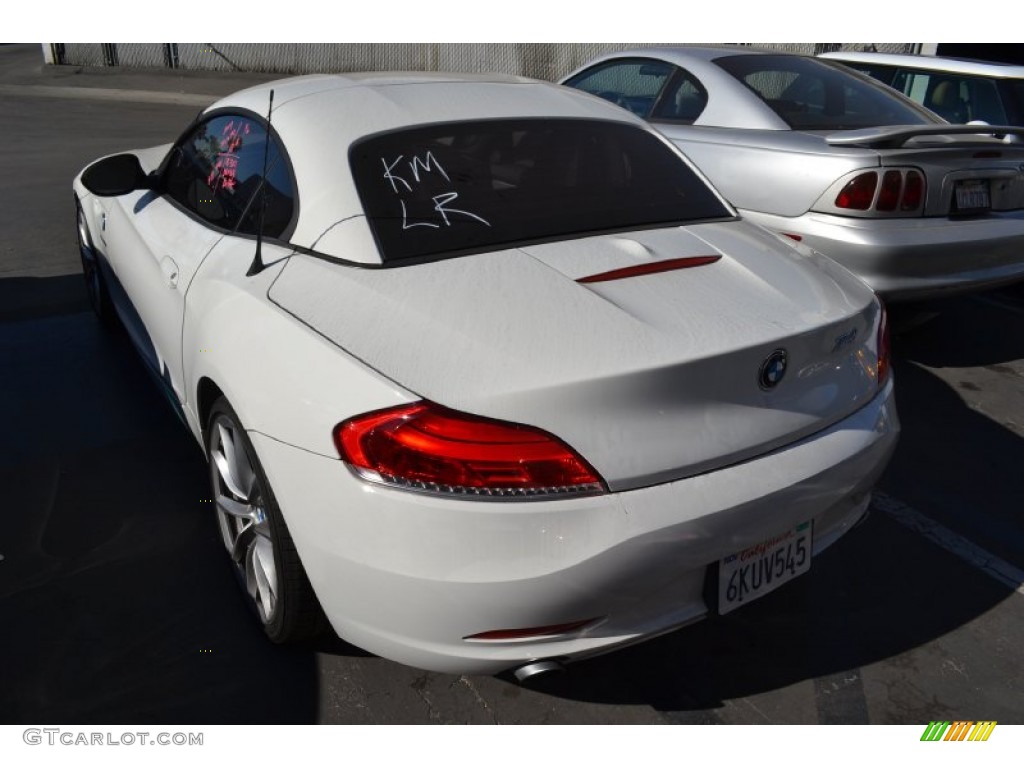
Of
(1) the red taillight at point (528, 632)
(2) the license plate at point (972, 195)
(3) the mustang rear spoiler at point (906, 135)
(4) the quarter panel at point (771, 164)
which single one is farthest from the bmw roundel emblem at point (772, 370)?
(2) the license plate at point (972, 195)

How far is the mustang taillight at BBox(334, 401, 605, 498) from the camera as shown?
82.0 inches

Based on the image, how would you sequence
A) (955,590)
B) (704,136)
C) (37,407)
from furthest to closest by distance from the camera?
1. (704,136)
2. (37,407)
3. (955,590)

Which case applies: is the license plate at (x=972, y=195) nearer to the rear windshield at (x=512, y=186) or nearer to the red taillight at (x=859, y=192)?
the red taillight at (x=859, y=192)

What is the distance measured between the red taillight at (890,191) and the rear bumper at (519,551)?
254cm

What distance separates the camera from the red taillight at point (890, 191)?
4.54 m

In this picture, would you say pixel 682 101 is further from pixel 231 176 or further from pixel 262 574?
pixel 262 574

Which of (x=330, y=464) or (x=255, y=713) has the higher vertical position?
(x=330, y=464)

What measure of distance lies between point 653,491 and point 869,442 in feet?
2.50

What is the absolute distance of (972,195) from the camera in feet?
15.7

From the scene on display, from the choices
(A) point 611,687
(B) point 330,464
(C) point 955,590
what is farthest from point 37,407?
(C) point 955,590

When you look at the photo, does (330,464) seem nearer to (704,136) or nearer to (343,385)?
(343,385)

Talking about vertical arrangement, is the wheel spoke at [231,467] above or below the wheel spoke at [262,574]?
above

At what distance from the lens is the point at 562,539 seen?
2090 mm

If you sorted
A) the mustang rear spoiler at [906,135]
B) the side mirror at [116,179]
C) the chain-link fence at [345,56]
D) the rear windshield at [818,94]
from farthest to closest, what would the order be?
the chain-link fence at [345,56]
the rear windshield at [818,94]
the mustang rear spoiler at [906,135]
the side mirror at [116,179]
